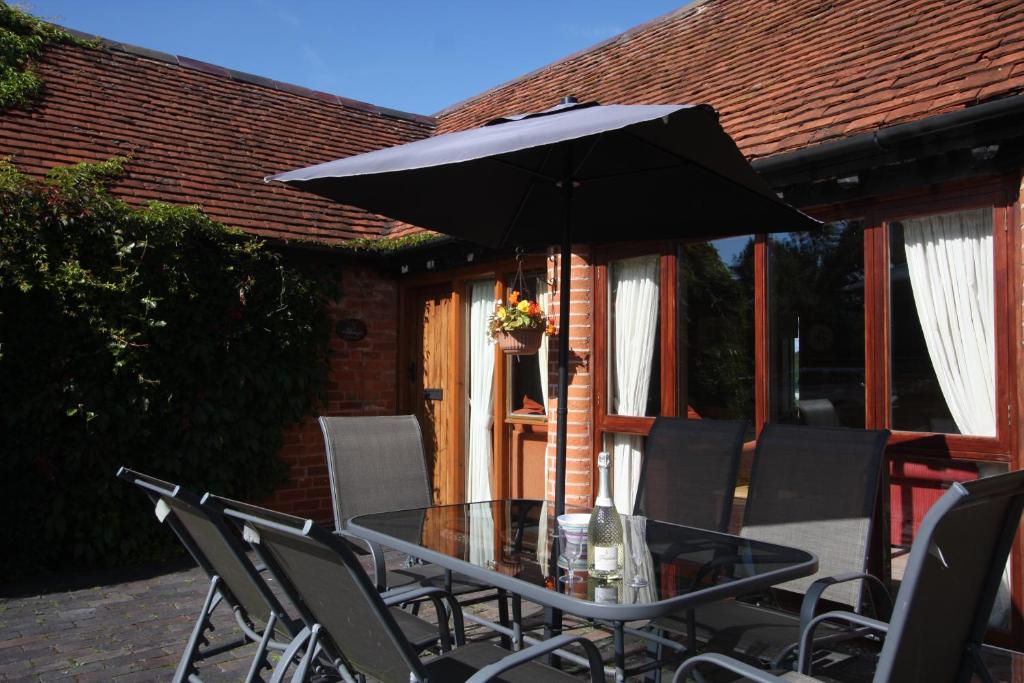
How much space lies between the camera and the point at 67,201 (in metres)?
5.83

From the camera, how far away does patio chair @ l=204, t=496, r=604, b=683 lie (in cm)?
192

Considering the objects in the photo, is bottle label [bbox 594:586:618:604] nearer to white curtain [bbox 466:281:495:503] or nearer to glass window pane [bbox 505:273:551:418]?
glass window pane [bbox 505:273:551:418]

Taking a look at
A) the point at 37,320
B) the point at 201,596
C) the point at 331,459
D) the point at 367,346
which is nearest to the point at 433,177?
the point at 331,459

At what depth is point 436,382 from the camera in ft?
25.7

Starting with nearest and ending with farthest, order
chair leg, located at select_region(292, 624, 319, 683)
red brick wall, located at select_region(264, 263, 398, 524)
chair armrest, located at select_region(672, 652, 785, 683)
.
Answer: chair armrest, located at select_region(672, 652, 785, 683), chair leg, located at select_region(292, 624, 319, 683), red brick wall, located at select_region(264, 263, 398, 524)

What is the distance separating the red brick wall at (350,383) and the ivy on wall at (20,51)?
123 inches

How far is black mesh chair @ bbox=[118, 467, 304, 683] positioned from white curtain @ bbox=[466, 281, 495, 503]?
4.31m

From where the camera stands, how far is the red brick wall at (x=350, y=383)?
24.3ft

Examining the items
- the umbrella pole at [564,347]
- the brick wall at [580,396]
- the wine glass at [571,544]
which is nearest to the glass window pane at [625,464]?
the brick wall at [580,396]

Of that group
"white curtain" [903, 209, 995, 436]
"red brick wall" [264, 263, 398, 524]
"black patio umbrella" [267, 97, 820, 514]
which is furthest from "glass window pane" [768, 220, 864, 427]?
"red brick wall" [264, 263, 398, 524]

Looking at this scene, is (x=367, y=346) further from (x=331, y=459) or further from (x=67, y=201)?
(x=331, y=459)

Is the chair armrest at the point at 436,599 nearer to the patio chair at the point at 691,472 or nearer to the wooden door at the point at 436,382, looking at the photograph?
the patio chair at the point at 691,472

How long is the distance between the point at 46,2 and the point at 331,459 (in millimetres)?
6572

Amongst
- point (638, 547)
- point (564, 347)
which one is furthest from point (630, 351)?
point (638, 547)
